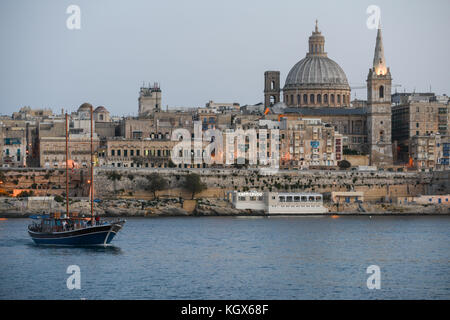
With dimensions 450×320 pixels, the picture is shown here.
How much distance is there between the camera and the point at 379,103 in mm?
90188

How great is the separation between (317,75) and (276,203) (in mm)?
30712

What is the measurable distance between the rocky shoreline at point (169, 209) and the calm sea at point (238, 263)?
23.3 feet

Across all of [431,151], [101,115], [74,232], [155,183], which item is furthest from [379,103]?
[74,232]

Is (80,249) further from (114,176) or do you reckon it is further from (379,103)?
(379,103)

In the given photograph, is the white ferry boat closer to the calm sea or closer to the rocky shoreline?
the rocky shoreline

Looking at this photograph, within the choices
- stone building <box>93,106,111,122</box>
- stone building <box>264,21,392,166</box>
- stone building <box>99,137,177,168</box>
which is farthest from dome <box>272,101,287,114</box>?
stone building <box>93,106,111,122</box>

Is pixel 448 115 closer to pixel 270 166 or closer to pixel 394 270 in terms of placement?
pixel 270 166

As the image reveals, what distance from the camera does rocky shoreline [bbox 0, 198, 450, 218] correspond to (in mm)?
67125

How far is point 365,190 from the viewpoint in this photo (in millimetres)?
77875

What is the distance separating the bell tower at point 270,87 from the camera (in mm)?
101750

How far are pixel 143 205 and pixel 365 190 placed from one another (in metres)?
18.0

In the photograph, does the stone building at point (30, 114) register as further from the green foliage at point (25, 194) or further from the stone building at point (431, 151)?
the stone building at point (431, 151)

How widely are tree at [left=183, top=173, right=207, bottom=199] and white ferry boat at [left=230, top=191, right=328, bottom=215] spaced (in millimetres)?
3754
